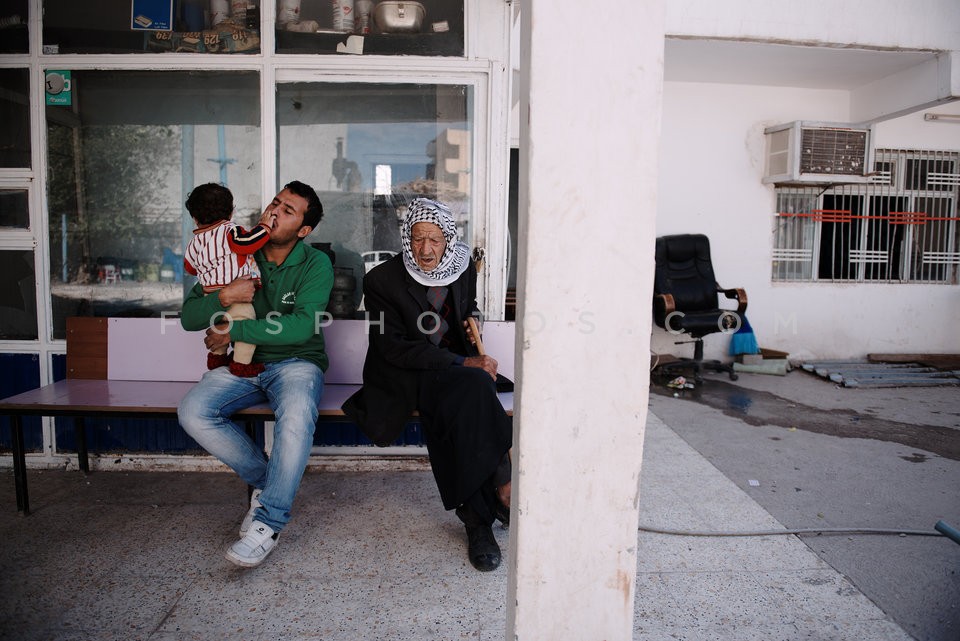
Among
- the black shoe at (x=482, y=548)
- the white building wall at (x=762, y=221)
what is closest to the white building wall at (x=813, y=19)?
the white building wall at (x=762, y=221)

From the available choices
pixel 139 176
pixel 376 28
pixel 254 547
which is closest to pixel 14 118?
pixel 139 176

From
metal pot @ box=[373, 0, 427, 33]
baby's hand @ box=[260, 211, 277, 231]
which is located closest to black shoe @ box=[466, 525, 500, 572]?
baby's hand @ box=[260, 211, 277, 231]

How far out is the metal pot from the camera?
3.52m

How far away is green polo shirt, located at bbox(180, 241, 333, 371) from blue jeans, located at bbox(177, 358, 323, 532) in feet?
0.29

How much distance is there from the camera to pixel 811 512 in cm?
303

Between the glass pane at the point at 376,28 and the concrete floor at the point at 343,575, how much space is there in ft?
8.08

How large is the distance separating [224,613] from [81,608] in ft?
1.68

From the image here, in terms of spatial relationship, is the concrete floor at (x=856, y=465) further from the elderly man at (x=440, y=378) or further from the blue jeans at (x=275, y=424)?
the blue jeans at (x=275, y=424)

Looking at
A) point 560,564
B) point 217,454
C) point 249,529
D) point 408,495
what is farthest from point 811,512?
point 217,454

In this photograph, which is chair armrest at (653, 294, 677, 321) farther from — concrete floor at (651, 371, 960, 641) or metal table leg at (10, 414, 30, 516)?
metal table leg at (10, 414, 30, 516)

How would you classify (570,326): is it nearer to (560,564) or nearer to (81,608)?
(560,564)

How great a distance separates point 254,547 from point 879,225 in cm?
716

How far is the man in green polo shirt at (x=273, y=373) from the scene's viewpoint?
254 cm

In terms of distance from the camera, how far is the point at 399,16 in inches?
139
